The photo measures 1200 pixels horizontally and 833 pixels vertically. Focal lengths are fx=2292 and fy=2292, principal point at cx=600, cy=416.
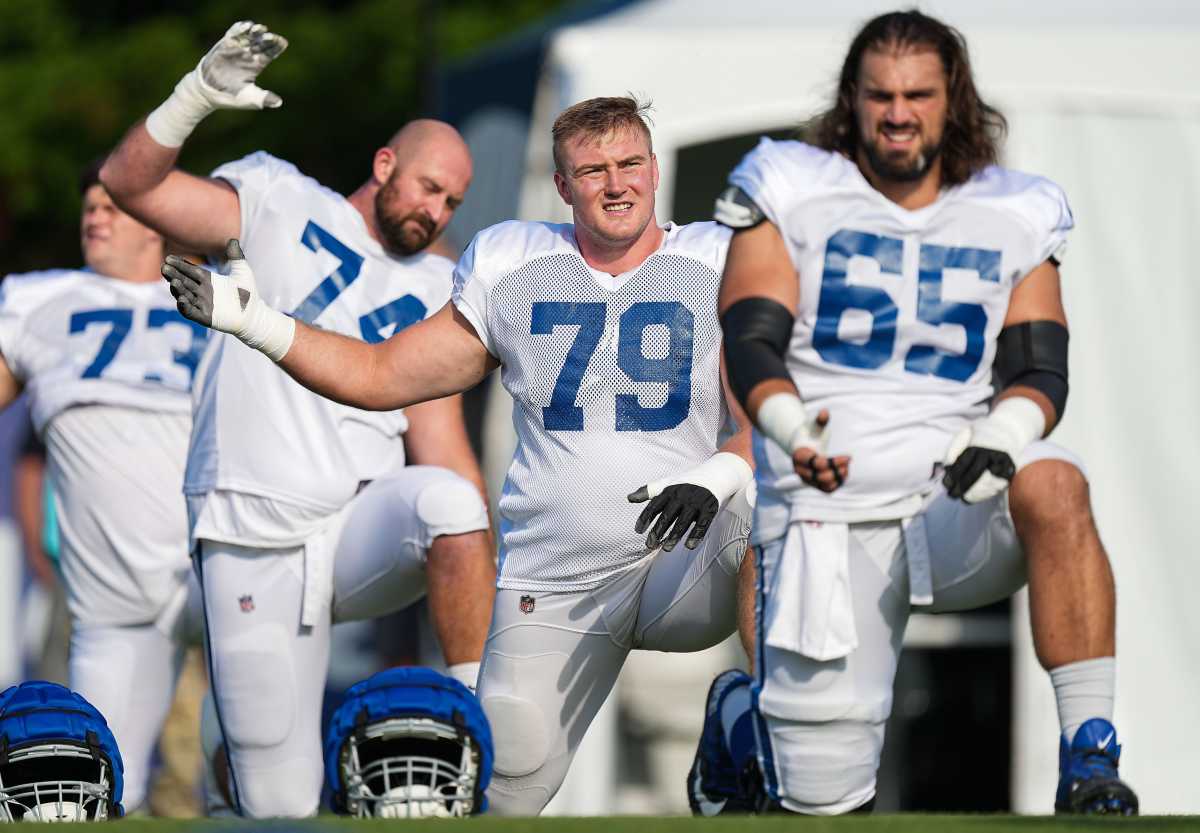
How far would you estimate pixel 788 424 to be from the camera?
147 inches

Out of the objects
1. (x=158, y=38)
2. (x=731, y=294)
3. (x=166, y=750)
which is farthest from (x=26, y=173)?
(x=731, y=294)

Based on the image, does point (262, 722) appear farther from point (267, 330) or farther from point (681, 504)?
point (681, 504)

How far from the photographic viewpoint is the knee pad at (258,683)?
5051mm

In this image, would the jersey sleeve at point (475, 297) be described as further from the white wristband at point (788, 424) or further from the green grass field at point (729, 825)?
the green grass field at point (729, 825)

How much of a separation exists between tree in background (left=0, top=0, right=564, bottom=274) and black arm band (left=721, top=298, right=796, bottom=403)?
11.0 metres

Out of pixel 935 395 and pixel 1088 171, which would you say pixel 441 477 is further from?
pixel 1088 171

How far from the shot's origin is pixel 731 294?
12.9 ft

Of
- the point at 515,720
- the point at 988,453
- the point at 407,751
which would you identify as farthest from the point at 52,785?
the point at 988,453

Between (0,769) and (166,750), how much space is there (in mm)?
4344

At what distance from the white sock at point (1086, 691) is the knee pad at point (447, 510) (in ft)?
4.87

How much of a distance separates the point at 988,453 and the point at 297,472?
1846 mm

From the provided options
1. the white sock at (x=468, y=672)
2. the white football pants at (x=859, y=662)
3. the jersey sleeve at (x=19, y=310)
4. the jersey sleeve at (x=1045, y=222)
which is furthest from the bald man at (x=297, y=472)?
the jersey sleeve at (x=1045, y=222)

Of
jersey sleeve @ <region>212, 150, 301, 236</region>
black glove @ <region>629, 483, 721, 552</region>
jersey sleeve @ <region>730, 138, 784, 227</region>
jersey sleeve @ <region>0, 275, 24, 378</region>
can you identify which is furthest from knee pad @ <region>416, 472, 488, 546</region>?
jersey sleeve @ <region>0, 275, 24, 378</region>

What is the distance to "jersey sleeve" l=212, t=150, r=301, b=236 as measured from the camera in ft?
16.8
